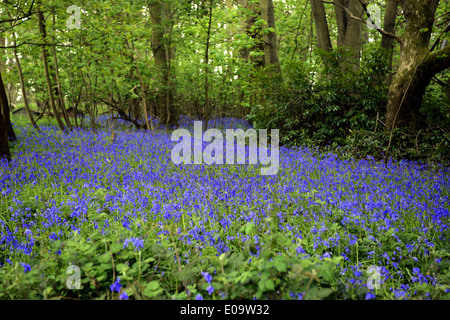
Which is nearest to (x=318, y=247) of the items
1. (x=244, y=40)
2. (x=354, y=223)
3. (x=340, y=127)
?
(x=354, y=223)

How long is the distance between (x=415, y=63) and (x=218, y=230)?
19.9 feet

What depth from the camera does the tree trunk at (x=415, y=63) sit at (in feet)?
21.4

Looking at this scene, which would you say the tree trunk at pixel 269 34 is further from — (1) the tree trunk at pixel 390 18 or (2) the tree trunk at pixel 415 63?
(2) the tree trunk at pixel 415 63

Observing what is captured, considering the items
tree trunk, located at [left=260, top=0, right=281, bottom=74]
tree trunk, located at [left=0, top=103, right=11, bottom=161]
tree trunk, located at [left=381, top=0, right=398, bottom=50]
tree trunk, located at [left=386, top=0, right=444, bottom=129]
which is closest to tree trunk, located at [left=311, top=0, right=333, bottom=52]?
tree trunk, located at [left=260, top=0, right=281, bottom=74]

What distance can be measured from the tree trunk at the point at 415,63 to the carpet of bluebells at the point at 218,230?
1717mm

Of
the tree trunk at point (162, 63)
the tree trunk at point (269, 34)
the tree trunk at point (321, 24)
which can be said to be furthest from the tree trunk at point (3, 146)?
the tree trunk at point (321, 24)

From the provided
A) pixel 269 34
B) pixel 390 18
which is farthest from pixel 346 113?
pixel 269 34

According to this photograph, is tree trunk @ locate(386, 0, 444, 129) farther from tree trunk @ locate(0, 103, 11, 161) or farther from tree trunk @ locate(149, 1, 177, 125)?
tree trunk @ locate(0, 103, 11, 161)

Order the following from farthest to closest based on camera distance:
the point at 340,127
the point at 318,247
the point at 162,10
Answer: the point at 162,10 → the point at 340,127 → the point at 318,247

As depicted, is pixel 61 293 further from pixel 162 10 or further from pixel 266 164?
pixel 162 10

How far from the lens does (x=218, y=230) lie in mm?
3154

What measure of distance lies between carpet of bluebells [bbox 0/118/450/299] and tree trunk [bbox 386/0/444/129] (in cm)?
172
